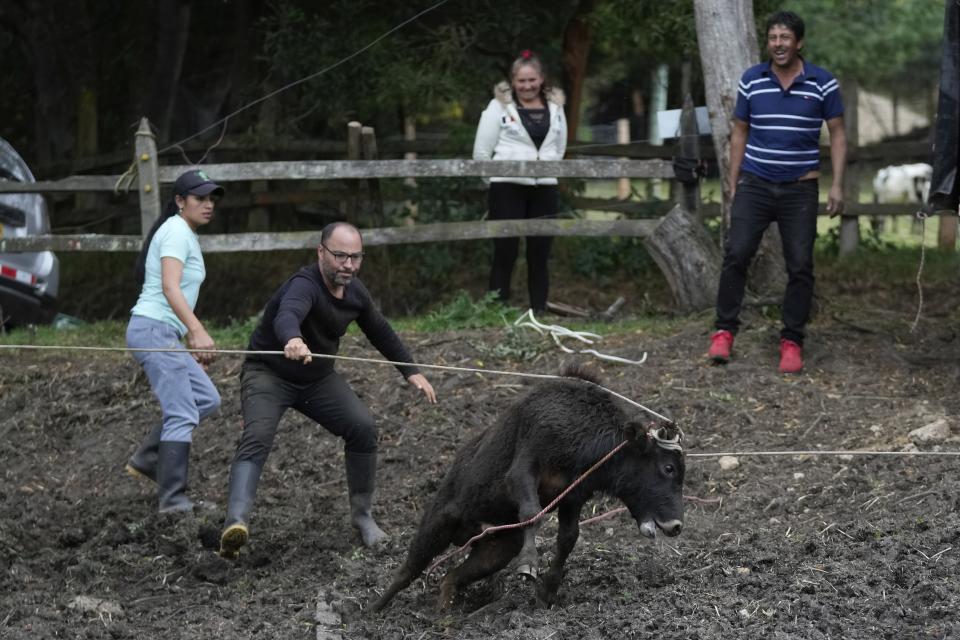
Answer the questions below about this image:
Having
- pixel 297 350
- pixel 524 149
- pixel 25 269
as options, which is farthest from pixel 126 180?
pixel 297 350

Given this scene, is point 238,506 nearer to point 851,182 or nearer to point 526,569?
point 526,569

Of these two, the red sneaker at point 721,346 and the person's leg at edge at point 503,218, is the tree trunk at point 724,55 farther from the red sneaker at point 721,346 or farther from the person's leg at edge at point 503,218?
the person's leg at edge at point 503,218

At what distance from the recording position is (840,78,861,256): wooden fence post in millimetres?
14492

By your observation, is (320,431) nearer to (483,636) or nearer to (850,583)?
(483,636)

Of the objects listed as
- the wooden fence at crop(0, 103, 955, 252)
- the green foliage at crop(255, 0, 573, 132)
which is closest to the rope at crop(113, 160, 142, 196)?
the wooden fence at crop(0, 103, 955, 252)

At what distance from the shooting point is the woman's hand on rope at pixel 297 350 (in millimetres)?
6258

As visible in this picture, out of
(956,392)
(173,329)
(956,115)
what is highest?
(956,115)

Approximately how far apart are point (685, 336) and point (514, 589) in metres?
3.91

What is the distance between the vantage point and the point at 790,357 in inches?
364

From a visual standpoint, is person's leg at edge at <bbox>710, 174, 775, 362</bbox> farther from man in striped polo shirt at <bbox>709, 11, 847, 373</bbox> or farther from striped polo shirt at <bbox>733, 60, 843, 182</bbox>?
striped polo shirt at <bbox>733, 60, 843, 182</bbox>

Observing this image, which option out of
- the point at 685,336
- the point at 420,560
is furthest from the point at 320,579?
the point at 685,336

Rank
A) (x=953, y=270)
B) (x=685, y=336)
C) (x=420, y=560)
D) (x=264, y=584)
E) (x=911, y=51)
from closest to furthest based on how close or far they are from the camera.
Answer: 1. (x=420, y=560)
2. (x=264, y=584)
3. (x=685, y=336)
4. (x=953, y=270)
5. (x=911, y=51)

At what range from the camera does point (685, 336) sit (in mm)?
9969

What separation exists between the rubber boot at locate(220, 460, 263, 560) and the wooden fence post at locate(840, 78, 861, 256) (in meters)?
9.34
